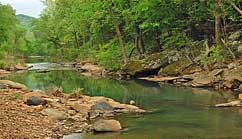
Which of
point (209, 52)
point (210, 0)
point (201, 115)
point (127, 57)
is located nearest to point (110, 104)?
point (201, 115)

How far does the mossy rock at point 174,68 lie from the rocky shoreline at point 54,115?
13.9 metres

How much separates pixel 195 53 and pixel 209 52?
2414 mm

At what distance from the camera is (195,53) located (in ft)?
116

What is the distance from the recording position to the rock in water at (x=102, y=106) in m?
A: 18.0

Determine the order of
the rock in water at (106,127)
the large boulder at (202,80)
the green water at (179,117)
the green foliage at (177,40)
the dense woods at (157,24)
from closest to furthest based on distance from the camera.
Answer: the green water at (179,117)
the rock in water at (106,127)
the large boulder at (202,80)
the dense woods at (157,24)
the green foliage at (177,40)

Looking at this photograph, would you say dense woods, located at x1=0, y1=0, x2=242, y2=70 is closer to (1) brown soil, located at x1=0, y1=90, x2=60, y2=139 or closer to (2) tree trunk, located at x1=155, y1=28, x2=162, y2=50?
(2) tree trunk, located at x1=155, y1=28, x2=162, y2=50

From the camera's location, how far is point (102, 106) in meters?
18.2

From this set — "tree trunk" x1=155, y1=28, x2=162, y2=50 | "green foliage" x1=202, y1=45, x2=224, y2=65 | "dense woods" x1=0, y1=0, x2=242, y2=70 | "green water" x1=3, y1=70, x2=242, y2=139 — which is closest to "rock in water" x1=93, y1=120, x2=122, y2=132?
"green water" x1=3, y1=70, x2=242, y2=139

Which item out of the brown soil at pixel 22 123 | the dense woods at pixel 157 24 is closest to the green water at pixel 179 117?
the brown soil at pixel 22 123

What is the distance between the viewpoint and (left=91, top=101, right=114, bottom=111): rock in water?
1803cm

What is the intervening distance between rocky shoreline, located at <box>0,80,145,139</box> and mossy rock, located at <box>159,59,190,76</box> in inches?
546

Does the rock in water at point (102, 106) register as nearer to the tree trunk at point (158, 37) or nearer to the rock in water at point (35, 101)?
the rock in water at point (35, 101)

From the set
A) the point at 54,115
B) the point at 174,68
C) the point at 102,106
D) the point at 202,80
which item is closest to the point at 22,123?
the point at 54,115

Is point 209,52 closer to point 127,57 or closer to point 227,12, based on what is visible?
point 227,12
